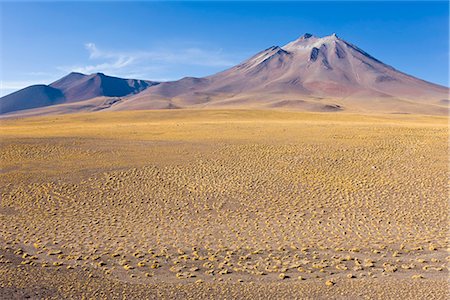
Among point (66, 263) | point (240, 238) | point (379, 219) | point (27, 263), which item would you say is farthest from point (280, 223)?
point (27, 263)

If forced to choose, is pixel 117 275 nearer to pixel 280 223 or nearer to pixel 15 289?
pixel 15 289

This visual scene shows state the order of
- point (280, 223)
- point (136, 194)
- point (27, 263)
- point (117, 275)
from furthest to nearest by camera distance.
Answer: point (136, 194), point (280, 223), point (27, 263), point (117, 275)

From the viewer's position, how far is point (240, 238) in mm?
17375

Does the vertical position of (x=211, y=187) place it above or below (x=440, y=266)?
above

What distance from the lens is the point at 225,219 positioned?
65.2ft

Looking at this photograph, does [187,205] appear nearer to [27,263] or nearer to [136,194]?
[136,194]

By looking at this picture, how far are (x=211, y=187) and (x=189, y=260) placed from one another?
9.43m

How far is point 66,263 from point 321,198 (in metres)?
14.6

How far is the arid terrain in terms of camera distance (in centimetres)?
1348

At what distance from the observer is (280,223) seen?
19016 millimetres

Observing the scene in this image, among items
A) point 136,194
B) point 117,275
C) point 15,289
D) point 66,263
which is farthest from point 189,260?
point 136,194

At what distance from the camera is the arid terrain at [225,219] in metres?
13.5

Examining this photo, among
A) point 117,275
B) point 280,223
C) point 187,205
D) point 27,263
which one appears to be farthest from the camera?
point 187,205

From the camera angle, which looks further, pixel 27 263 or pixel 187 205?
pixel 187 205
